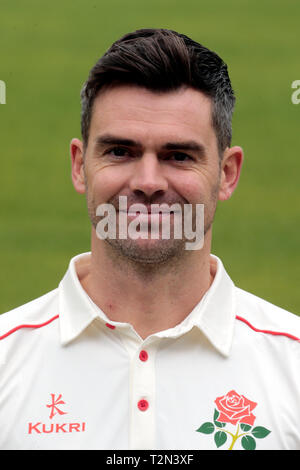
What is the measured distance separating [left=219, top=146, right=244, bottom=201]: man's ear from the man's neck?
0.25 meters

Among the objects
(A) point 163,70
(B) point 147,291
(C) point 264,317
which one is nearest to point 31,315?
(B) point 147,291

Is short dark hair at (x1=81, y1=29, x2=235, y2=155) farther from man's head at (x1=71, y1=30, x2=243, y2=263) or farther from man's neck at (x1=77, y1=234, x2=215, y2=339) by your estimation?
man's neck at (x1=77, y1=234, x2=215, y2=339)

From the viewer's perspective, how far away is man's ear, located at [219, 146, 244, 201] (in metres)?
3.13

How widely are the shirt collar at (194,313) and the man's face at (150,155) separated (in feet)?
0.74

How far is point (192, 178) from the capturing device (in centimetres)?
287

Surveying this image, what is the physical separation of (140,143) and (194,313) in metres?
0.59

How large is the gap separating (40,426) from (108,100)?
1049mm

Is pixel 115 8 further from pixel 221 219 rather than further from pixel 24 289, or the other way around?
pixel 24 289

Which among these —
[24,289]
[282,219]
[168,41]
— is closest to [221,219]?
[282,219]

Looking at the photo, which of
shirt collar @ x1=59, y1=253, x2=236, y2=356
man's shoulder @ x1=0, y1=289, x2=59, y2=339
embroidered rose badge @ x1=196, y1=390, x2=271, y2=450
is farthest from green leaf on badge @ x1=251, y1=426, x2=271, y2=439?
man's shoulder @ x1=0, y1=289, x2=59, y2=339

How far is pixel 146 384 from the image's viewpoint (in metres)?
2.80

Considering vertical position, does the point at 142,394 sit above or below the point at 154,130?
below

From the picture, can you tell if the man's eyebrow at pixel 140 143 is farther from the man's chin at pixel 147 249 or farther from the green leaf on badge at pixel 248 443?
the green leaf on badge at pixel 248 443

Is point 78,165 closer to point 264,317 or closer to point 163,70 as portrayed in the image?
point 163,70
